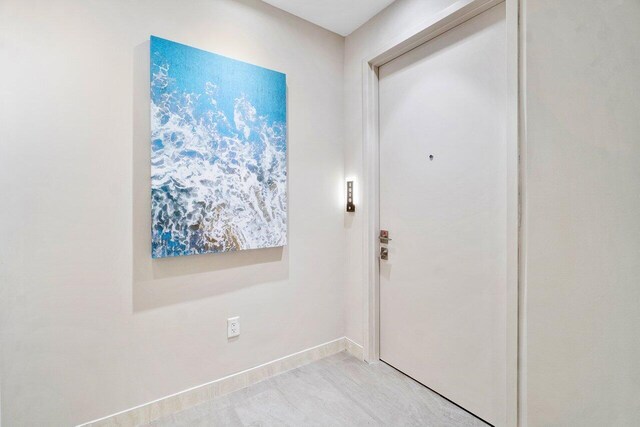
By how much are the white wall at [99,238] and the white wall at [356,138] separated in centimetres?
58

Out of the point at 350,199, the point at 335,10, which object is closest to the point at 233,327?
the point at 350,199

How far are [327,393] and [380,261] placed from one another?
924 millimetres

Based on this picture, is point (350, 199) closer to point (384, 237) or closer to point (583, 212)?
point (384, 237)

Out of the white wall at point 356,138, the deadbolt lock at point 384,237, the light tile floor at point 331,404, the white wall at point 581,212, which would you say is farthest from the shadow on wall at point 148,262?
the white wall at point 581,212

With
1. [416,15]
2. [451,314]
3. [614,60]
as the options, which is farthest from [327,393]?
[416,15]

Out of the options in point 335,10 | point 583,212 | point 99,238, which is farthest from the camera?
point 335,10

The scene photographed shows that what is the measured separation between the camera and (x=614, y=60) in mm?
1129

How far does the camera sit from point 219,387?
1.84 meters

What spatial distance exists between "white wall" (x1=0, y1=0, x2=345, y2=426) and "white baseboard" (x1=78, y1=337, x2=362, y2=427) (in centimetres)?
5

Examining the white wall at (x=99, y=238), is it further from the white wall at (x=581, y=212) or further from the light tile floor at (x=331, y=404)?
the white wall at (x=581, y=212)

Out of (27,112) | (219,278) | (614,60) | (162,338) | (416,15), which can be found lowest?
(162,338)

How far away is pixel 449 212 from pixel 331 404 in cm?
132

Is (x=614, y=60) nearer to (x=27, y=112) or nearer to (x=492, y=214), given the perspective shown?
(x=492, y=214)

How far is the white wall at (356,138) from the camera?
6.93 feet
